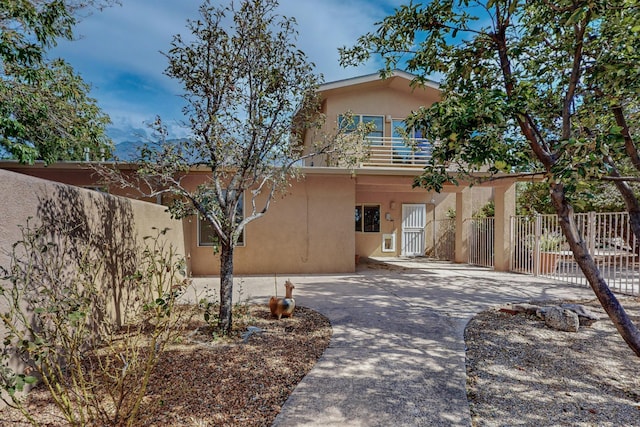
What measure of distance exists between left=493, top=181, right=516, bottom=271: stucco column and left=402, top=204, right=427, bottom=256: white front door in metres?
4.43

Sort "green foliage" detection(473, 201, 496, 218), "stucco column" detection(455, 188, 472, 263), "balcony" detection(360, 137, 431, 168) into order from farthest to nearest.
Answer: "green foliage" detection(473, 201, 496, 218), "stucco column" detection(455, 188, 472, 263), "balcony" detection(360, 137, 431, 168)

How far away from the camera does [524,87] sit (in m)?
3.65

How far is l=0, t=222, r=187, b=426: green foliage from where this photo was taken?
211cm

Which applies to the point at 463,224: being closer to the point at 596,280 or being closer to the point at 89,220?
the point at 596,280

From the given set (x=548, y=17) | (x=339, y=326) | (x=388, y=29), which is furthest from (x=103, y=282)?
(x=548, y=17)

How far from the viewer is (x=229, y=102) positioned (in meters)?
4.91

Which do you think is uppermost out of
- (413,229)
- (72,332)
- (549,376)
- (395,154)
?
(395,154)

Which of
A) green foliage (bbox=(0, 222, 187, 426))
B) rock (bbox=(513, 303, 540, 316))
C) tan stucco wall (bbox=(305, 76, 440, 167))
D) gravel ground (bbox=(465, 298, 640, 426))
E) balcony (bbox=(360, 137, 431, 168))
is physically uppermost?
tan stucco wall (bbox=(305, 76, 440, 167))

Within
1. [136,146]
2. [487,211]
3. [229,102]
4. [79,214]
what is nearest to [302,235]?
[229,102]

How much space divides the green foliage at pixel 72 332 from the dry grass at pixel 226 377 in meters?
0.18

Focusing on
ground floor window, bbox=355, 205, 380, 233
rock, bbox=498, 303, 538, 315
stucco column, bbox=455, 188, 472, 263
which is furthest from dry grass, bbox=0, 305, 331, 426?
ground floor window, bbox=355, 205, 380, 233

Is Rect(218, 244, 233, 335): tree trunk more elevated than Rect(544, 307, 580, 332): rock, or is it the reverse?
Rect(218, 244, 233, 335): tree trunk

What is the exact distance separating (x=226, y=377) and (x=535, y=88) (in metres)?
5.25

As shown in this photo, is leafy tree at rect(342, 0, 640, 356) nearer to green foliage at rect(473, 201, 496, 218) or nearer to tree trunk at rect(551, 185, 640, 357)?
tree trunk at rect(551, 185, 640, 357)
